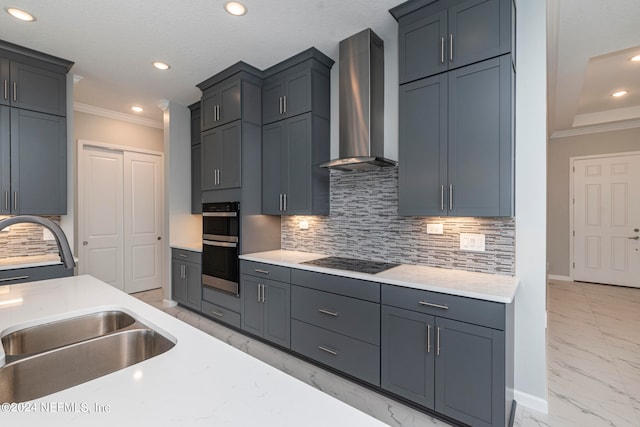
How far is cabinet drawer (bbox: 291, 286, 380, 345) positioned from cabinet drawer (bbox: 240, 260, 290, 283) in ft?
0.53

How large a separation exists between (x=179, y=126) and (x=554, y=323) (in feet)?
17.8

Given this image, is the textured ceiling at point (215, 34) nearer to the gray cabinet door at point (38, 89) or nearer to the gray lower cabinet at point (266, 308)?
the gray cabinet door at point (38, 89)

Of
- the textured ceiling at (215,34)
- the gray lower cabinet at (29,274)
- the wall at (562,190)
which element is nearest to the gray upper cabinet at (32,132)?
the textured ceiling at (215,34)

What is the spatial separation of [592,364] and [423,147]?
2.43 m

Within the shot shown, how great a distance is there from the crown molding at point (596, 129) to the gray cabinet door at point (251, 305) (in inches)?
244

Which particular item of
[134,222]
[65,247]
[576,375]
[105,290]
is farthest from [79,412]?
[134,222]

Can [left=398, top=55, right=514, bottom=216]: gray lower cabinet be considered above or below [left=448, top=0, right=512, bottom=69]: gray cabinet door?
below

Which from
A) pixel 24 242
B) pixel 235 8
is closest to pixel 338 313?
pixel 235 8

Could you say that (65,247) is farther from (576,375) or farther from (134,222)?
(134,222)

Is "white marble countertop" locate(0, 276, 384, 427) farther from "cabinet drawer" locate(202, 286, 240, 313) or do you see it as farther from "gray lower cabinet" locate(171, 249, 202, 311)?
"gray lower cabinet" locate(171, 249, 202, 311)

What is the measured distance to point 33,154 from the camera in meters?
3.00

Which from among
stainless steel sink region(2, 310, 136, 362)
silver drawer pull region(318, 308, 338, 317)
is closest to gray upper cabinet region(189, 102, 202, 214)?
silver drawer pull region(318, 308, 338, 317)

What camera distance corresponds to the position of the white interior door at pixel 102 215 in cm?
433

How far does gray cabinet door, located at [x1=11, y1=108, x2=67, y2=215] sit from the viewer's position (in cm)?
291
